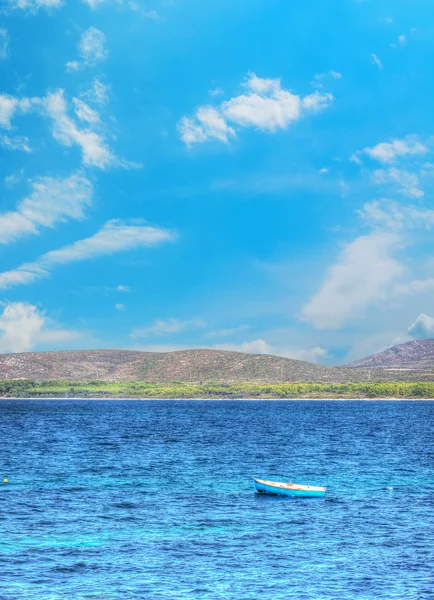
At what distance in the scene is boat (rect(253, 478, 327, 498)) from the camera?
193 feet

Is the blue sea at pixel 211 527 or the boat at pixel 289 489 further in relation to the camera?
the boat at pixel 289 489

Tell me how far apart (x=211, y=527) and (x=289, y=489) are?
1413 centimetres

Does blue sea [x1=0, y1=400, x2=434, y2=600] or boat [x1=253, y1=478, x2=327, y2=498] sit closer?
blue sea [x1=0, y1=400, x2=434, y2=600]

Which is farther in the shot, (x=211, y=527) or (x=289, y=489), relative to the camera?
(x=289, y=489)

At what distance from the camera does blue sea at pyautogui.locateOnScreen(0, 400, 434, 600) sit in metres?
34.8

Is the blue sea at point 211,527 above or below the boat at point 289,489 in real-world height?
below

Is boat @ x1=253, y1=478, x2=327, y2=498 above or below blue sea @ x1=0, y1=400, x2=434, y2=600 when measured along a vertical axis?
above

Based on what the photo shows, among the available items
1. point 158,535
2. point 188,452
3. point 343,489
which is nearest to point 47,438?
point 188,452

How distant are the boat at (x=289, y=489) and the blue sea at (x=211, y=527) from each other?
2.75 ft

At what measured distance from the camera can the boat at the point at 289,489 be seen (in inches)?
2314

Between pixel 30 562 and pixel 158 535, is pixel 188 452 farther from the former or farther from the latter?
pixel 30 562

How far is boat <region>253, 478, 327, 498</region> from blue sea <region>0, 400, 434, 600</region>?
0.84 metres

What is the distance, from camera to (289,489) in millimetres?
59312

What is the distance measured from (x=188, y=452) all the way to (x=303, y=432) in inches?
1948
